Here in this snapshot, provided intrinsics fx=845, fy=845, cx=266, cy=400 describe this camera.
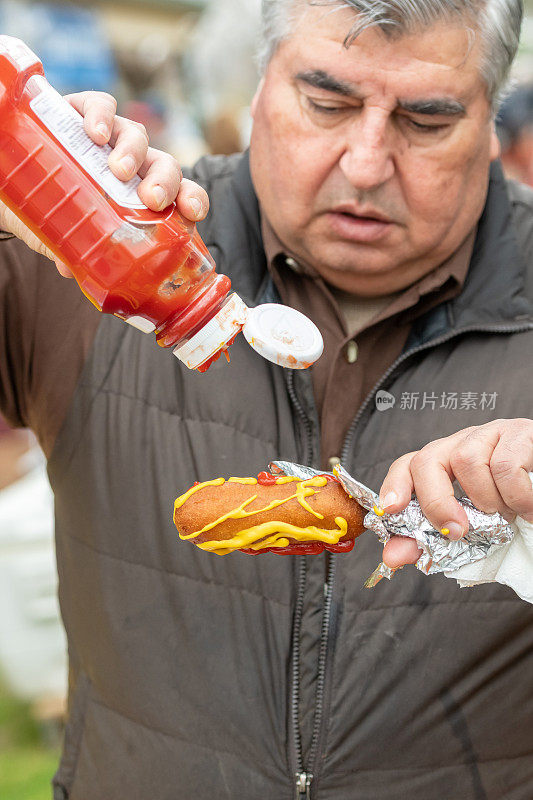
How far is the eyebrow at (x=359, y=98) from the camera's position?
197 cm

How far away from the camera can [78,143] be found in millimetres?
1438

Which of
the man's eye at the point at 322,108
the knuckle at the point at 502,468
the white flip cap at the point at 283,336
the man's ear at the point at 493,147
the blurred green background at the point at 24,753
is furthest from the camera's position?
the blurred green background at the point at 24,753

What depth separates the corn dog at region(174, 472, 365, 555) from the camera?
5.06 feet

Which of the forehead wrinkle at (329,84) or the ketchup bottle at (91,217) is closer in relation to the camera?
Answer: the ketchup bottle at (91,217)

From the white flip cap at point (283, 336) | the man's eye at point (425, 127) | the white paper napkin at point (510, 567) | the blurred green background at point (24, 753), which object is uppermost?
the white flip cap at point (283, 336)

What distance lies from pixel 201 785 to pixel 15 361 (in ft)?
3.68

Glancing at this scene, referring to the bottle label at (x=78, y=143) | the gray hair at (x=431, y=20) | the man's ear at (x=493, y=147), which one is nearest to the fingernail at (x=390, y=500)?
the bottle label at (x=78, y=143)

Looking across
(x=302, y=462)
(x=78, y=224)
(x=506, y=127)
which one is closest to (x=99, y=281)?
(x=78, y=224)

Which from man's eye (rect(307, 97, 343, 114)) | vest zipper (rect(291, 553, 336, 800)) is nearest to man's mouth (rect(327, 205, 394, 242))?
man's eye (rect(307, 97, 343, 114))

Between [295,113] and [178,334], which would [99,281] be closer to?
[178,334]

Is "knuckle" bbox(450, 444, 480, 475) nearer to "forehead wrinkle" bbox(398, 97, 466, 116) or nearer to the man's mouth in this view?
the man's mouth

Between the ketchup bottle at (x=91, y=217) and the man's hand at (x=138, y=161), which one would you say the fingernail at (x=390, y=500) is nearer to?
the ketchup bottle at (x=91, y=217)

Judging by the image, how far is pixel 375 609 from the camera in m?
1.95

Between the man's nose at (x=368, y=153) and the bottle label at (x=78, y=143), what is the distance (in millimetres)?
697
